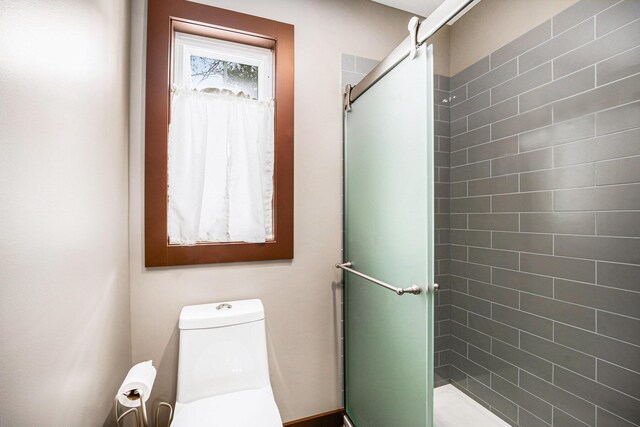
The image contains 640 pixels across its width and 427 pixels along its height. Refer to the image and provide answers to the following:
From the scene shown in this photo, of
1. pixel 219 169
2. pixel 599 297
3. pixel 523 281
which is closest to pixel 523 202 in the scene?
pixel 523 281

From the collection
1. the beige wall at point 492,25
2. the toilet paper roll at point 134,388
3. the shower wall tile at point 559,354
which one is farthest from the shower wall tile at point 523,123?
the toilet paper roll at point 134,388

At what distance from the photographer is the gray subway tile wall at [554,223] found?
1175 mm

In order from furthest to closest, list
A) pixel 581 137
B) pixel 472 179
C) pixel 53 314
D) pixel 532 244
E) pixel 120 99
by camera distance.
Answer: pixel 472 179, pixel 532 244, pixel 581 137, pixel 120 99, pixel 53 314

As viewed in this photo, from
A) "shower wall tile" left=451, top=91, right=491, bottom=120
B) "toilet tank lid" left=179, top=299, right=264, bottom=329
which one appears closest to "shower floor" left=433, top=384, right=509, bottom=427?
"toilet tank lid" left=179, top=299, right=264, bottom=329

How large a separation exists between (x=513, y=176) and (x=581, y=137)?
13.9 inches

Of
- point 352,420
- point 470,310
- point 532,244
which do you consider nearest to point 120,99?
point 352,420

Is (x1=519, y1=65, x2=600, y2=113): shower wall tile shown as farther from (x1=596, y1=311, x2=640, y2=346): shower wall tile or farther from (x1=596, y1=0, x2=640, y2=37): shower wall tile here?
(x1=596, y1=311, x2=640, y2=346): shower wall tile

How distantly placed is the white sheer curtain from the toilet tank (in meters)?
0.36

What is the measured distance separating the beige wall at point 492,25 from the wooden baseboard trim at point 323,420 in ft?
7.66

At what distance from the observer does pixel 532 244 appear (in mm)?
1516

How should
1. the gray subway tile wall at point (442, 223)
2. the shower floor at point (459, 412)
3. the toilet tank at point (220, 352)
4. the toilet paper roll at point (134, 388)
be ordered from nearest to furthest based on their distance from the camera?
1. the toilet paper roll at point (134, 388)
2. the toilet tank at point (220, 352)
3. the shower floor at point (459, 412)
4. the gray subway tile wall at point (442, 223)

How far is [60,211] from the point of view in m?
0.73

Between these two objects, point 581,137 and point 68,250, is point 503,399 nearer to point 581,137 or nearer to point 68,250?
point 581,137

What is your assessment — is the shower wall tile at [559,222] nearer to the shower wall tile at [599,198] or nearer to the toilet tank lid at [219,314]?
the shower wall tile at [599,198]
